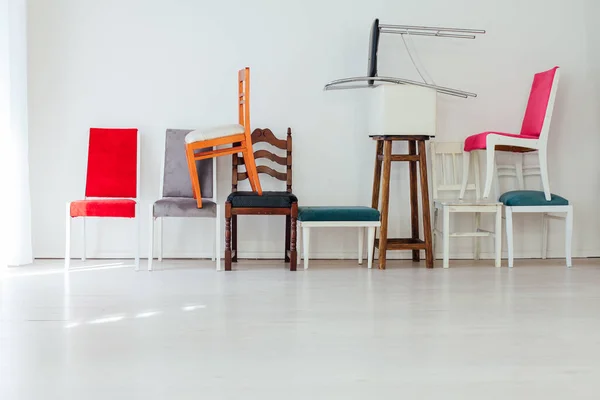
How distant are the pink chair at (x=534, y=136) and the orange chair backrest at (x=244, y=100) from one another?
161cm

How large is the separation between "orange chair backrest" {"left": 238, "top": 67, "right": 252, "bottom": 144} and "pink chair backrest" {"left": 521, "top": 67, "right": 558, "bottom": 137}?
1996 mm

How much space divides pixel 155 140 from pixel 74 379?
325 cm

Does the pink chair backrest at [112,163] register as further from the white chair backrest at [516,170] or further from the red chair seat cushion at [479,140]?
the white chair backrest at [516,170]

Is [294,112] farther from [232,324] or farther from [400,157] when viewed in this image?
[232,324]

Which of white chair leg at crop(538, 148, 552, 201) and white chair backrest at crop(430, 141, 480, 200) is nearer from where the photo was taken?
white chair leg at crop(538, 148, 552, 201)

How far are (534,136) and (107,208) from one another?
2946 mm

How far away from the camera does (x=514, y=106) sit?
222 inches

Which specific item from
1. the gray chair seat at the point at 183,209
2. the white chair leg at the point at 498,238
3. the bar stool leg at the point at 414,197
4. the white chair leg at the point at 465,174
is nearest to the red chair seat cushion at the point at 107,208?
the gray chair seat at the point at 183,209

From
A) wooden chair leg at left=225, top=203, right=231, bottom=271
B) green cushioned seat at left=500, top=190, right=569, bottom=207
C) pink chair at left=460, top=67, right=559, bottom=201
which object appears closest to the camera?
wooden chair leg at left=225, top=203, right=231, bottom=271

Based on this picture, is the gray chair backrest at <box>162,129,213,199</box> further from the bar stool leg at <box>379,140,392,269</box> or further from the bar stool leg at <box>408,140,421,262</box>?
the bar stool leg at <box>408,140,421,262</box>

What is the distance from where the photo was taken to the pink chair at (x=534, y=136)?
508 cm

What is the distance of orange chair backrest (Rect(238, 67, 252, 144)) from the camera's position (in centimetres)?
494

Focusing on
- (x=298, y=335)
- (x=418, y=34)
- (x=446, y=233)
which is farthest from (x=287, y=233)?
(x=298, y=335)

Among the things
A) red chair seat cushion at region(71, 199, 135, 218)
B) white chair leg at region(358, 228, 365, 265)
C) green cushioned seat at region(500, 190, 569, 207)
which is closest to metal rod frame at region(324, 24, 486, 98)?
green cushioned seat at region(500, 190, 569, 207)
